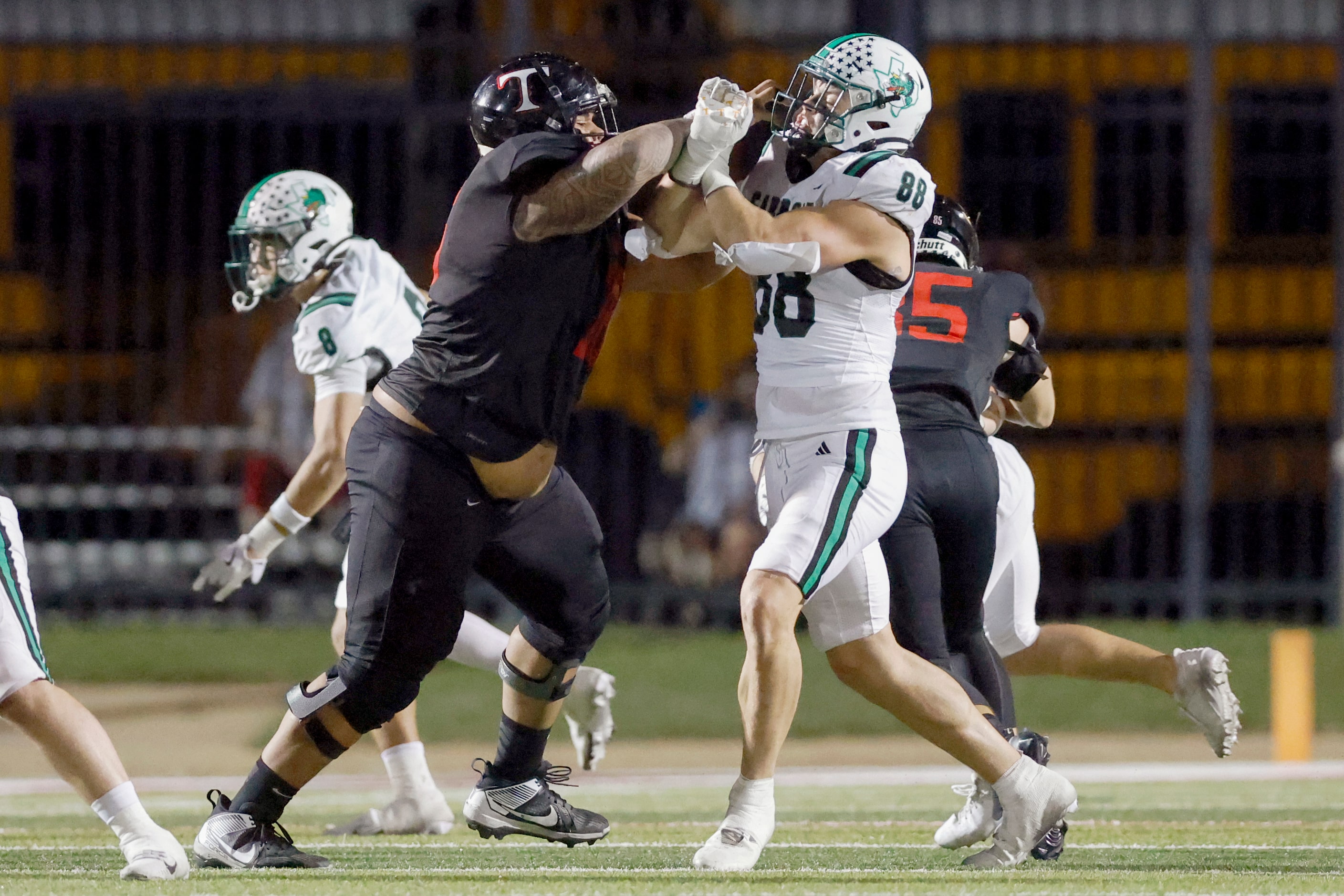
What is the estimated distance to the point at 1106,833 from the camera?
669 cm

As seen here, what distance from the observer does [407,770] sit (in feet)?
22.3

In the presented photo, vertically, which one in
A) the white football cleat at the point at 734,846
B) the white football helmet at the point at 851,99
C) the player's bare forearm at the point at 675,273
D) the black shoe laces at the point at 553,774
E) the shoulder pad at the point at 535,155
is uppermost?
the white football helmet at the point at 851,99

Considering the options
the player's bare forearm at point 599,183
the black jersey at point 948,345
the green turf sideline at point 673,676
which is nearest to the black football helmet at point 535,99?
the player's bare forearm at point 599,183

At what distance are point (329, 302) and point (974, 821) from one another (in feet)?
8.71

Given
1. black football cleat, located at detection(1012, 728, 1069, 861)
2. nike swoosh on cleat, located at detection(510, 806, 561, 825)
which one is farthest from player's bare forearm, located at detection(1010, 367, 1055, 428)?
nike swoosh on cleat, located at detection(510, 806, 561, 825)

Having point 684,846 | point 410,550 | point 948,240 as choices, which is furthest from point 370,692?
point 948,240

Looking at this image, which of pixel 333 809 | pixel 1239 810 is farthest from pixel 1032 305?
pixel 333 809

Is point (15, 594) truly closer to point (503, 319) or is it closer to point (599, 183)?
point (503, 319)

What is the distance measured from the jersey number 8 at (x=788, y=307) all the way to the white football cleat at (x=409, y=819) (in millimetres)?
2227

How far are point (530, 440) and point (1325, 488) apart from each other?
8.48m

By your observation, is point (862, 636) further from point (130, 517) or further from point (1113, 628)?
point (130, 517)

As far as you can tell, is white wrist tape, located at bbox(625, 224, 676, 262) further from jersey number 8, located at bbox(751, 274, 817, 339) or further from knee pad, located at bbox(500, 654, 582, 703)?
knee pad, located at bbox(500, 654, 582, 703)

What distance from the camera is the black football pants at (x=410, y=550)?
17.5 ft

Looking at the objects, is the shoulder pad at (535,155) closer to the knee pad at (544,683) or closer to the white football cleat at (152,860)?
the knee pad at (544,683)
